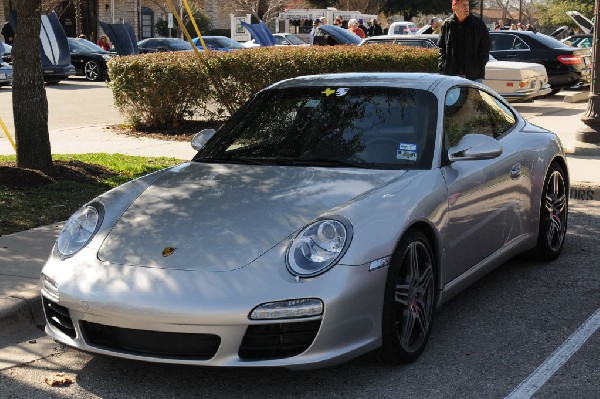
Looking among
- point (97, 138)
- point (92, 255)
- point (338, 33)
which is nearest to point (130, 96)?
point (97, 138)

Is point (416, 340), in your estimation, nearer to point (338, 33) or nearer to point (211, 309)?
point (211, 309)

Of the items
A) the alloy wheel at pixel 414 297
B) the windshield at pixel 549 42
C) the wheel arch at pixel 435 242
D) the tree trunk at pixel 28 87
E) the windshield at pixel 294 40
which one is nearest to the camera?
the alloy wheel at pixel 414 297

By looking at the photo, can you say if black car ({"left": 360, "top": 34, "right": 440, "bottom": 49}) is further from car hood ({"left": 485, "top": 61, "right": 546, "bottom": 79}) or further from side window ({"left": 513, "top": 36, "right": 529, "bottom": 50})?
side window ({"left": 513, "top": 36, "right": 529, "bottom": 50})

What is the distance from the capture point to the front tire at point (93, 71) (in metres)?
32.2

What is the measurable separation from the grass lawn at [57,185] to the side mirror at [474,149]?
12.7ft

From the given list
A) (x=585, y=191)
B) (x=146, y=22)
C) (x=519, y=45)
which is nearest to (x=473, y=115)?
(x=585, y=191)

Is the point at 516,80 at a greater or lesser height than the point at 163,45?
greater

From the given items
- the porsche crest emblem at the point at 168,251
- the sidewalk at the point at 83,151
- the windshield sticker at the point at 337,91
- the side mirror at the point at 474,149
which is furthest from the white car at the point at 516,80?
the porsche crest emblem at the point at 168,251

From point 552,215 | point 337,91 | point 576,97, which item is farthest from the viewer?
point 576,97

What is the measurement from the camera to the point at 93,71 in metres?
32.3

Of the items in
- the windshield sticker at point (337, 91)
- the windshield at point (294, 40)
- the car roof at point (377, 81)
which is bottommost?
the windshield at point (294, 40)

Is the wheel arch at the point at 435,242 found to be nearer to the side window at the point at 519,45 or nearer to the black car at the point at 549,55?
the black car at the point at 549,55

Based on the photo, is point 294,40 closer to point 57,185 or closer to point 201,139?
point 57,185

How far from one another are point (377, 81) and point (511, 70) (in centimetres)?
1372
